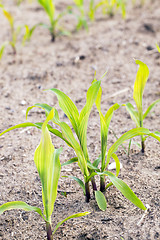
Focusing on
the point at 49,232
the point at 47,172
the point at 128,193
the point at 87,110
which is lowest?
the point at 49,232

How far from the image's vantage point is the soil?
4.14 feet

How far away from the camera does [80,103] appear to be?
215cm

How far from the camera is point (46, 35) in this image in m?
3.14

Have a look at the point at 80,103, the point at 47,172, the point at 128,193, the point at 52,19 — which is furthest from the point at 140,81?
the point at 52,19

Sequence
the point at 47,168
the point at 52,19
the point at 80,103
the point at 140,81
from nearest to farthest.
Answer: the point at 47,168 → the point at 140,81 → the point at 80,103 → the point at 52,19

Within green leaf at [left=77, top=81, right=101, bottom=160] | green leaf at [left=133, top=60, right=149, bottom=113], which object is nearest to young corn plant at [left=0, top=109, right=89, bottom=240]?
green leaf at [left=77, top=81, right=101, bottom=160]

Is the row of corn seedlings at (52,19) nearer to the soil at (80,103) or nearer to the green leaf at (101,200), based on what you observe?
the soil at (80,103)

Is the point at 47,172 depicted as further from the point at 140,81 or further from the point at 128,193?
the point at 140,81

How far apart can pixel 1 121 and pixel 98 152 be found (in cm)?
69

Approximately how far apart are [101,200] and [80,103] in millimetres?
1008

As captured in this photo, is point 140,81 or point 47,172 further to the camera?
point 140,81

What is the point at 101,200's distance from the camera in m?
1.25

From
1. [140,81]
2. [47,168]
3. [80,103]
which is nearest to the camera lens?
[47,168]

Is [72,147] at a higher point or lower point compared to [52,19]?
lower
